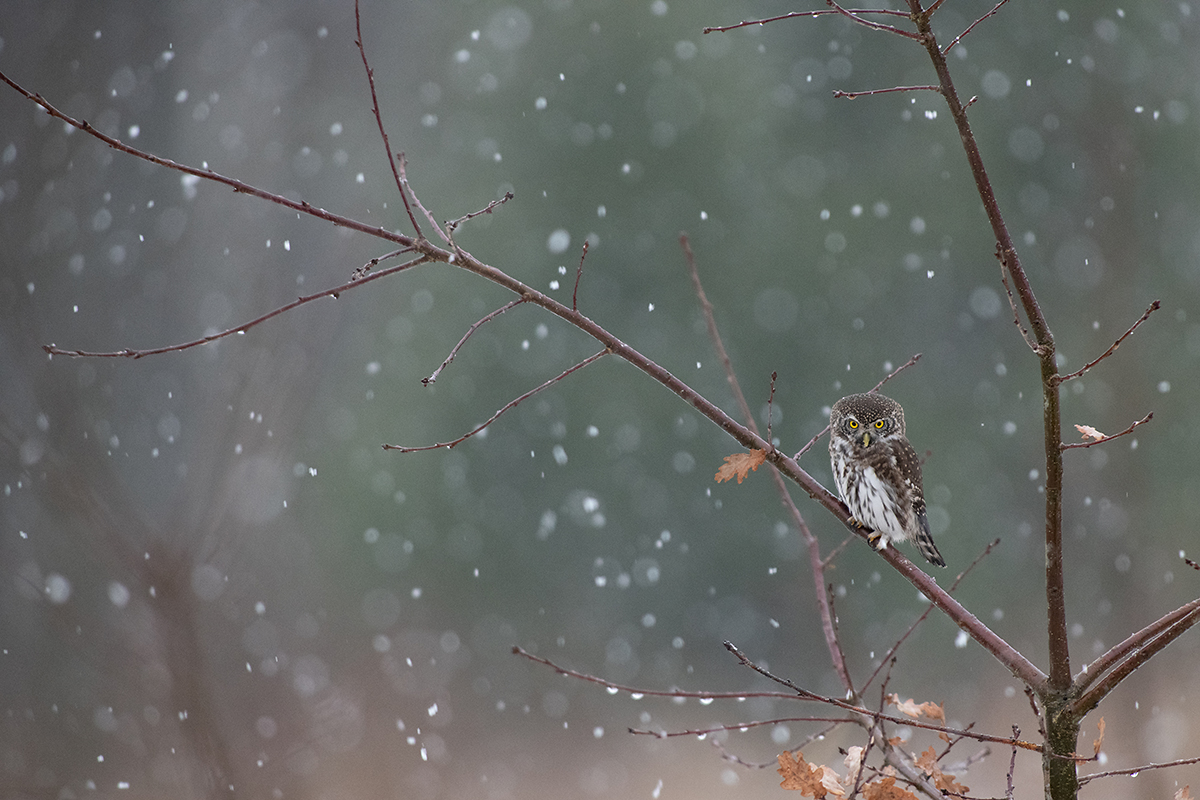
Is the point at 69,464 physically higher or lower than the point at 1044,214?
lower

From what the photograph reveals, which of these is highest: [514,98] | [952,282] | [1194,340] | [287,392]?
[514,98]

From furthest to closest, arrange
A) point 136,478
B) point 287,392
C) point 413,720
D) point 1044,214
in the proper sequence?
point 1044,214, point 413,720, point 136,478, point 287,392

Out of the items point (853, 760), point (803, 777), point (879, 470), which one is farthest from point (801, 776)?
point (879, 470)

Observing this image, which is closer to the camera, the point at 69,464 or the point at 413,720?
the point at 69,464

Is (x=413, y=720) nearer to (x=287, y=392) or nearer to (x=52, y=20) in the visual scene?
(x=287, y=392)

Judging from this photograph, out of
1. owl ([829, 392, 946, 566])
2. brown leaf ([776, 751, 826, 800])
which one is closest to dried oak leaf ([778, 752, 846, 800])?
brown leaf ([776, 751, 826, 800])

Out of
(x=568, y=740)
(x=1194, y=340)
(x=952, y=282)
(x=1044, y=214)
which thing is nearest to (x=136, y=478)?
(x=568, y=740)

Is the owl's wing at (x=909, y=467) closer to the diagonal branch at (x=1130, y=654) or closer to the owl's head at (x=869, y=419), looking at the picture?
the owl's head at (x=869, y=419)

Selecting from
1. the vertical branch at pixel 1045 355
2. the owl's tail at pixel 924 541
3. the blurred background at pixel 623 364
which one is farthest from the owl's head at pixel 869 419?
the blurred background at pixel 623 364
